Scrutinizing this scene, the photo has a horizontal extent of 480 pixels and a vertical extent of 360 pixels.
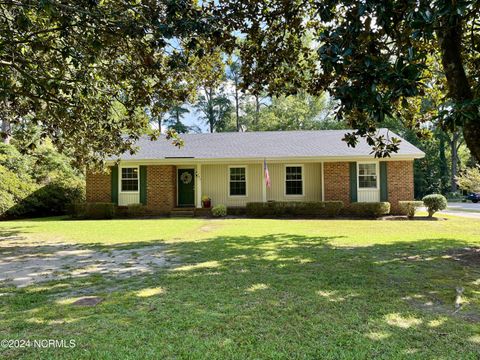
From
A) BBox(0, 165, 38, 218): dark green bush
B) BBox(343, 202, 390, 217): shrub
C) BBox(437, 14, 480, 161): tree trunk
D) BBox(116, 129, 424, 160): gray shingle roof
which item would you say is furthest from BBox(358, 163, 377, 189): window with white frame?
BBox(0, 165, 38, 218): dark green bush

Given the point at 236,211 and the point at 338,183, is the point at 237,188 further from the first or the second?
the point at 338,183

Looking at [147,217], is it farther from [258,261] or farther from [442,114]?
[442,114]

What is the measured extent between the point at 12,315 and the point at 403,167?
16.9 metres

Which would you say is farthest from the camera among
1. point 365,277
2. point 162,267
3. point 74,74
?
point 74,74

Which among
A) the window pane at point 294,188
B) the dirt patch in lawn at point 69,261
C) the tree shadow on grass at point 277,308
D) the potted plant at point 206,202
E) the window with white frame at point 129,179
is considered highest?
the window with white frame at point 129,179

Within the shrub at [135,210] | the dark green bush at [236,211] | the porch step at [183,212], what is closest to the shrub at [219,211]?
the dark green bush at [236,211]

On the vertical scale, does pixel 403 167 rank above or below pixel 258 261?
above

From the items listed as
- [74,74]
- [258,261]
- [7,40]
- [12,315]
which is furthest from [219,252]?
[7,40]

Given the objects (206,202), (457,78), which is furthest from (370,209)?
(457,78)

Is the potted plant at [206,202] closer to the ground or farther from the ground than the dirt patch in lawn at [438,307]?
farther from the ground

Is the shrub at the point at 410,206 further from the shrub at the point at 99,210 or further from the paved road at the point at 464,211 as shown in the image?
the shrub at the point at 99,210

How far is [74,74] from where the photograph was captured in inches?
310

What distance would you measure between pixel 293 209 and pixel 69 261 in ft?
37.8

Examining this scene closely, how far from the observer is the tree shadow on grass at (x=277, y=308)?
3.11 m
